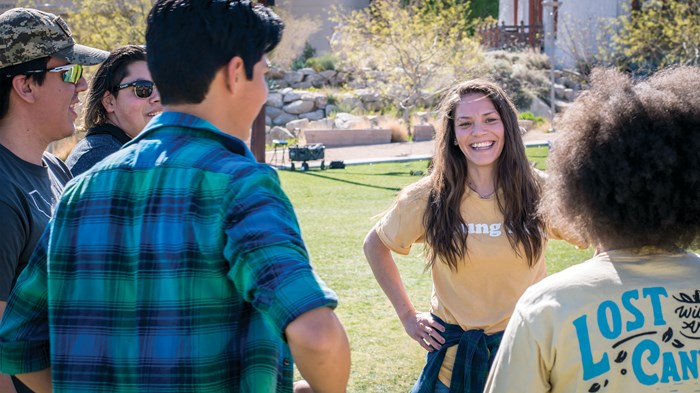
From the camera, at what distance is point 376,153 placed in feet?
79.3

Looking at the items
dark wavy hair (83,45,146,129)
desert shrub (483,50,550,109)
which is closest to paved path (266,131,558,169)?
desert shrub (483,50,550,109)

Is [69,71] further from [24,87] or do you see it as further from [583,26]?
[583,26]

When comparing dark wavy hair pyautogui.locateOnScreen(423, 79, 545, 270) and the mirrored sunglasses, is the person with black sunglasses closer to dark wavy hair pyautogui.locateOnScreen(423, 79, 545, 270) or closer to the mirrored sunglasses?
the mirrored sunglasses

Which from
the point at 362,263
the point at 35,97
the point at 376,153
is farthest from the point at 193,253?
the point at 376,153

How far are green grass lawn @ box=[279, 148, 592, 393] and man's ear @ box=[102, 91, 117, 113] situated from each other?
1278mm

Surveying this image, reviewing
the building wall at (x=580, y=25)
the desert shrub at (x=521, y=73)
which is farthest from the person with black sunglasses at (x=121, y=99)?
the building wall at (x=580, y=25)

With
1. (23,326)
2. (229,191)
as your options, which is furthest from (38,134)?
(229,191)

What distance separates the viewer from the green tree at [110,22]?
28.0 meters

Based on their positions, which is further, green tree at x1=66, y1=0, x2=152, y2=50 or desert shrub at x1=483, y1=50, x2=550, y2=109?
desert shrub at x1=483, y1=50, x2=550, y2=109

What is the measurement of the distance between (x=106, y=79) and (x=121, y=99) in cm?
13

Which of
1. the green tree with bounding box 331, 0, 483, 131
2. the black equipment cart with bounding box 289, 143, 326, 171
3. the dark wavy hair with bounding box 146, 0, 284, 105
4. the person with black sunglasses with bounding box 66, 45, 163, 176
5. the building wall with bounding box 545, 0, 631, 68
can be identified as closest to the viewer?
the dark wavy hair with bounding box 146, 0, 284, 105

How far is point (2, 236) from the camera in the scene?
254 cm

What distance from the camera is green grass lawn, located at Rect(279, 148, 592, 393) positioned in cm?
623

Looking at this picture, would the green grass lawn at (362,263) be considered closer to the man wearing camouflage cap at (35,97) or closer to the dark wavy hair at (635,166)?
the man wearing camouflage cap at (35,97)
